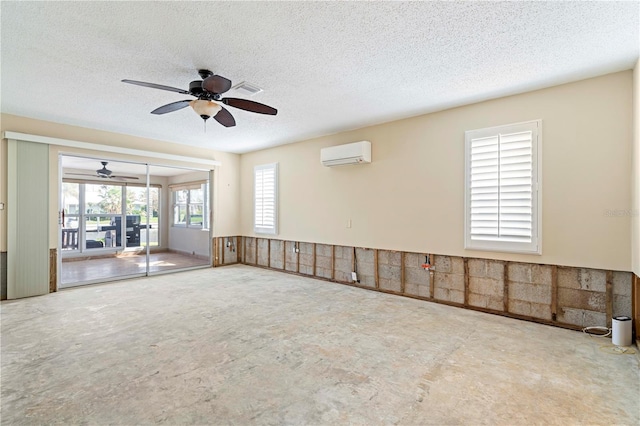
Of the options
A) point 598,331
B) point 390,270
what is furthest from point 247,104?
point 598,331

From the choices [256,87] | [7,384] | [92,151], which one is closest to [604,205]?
[256,87]

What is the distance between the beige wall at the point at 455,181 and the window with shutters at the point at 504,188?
10 cm

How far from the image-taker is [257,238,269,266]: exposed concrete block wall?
7137mm

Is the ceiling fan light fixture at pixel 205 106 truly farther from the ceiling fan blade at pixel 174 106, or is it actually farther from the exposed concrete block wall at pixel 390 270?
the exposed concrete block wall at pixel 390 270

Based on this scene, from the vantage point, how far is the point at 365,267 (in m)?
5.39

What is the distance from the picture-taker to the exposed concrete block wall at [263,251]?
714 centimetres

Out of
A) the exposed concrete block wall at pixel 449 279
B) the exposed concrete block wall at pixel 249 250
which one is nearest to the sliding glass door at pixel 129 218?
the exposed concrete block wall at pixel 249 250

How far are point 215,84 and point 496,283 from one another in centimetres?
397

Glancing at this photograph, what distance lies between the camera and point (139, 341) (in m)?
3.15

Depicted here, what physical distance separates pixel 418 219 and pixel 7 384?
4.62 m

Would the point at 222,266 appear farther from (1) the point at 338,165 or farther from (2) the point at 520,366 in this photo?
(2) the point at 520,366

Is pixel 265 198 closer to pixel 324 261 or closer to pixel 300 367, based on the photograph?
pixel 324 261

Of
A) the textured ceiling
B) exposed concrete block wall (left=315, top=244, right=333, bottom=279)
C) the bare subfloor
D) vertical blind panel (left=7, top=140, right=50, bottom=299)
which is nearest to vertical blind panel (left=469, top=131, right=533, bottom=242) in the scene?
the textured ceiling

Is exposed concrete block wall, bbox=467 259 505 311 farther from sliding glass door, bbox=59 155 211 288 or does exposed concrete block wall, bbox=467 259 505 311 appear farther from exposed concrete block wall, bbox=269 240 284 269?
sliding glass door, bbox=59 155 211 288
